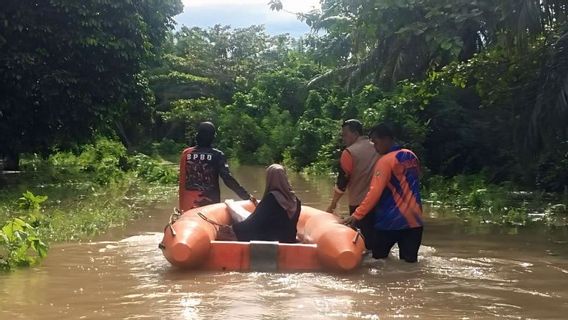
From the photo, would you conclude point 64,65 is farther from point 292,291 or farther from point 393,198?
point 292,291

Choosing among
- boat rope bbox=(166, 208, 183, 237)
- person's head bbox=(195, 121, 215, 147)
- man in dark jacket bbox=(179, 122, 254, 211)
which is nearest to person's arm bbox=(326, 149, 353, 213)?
man in dark jacket bbox=(179, 122, 254, 211)

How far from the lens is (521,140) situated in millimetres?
12367

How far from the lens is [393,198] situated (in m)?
7.05

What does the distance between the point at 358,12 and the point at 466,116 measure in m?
10.1

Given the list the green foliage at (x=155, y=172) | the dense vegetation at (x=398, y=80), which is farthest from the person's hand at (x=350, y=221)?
the green foliage at (x=155, y=172)

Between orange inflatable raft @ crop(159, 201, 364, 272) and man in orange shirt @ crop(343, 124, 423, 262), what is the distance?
10.2 inches

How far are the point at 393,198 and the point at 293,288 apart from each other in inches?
51.8

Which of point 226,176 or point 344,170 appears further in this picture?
point 226,176

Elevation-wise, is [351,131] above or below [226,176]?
above

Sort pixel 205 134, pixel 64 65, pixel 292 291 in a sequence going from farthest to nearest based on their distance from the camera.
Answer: pixel 64 65 < pixel 205 134 < pixel 292 291

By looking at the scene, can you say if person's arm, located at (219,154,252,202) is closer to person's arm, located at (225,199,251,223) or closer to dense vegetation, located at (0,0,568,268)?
person's arm, located at (225,199,251,223)

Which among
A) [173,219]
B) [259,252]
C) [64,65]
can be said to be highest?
[64,65]

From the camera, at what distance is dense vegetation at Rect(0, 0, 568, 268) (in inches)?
394

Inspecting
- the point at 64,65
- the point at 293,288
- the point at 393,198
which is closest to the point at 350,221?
the point at 393,198
